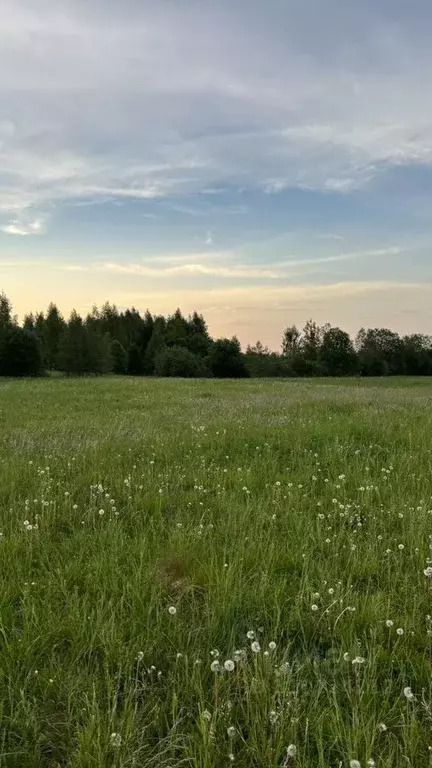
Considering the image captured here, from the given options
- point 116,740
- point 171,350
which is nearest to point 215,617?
point 116,740

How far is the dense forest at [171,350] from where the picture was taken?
7488cm

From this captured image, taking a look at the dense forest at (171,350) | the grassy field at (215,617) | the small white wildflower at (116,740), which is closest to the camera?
the small white wildflower at (116,740)

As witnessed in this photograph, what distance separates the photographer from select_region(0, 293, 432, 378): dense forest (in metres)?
74.9

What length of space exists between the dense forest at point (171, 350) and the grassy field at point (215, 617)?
66.2m

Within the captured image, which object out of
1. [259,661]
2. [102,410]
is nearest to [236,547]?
[259,661]

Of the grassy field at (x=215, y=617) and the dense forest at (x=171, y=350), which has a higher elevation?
the dense forest at (x=171, y=350)

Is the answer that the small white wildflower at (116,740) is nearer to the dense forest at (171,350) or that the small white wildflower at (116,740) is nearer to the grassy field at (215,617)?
the grassy field at (215,617)

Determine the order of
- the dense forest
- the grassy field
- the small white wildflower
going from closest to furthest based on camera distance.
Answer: the small white wildflower → the grassy field → the dense forest

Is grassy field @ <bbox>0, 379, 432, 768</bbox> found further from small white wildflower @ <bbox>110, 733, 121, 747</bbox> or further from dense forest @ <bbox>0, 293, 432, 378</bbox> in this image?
dense forest @ <bbox>0, 293, 432, 378</bbox>

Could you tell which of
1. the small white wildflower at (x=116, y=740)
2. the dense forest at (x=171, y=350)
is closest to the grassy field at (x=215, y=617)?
the small white wildflower at (x=116, y=740)

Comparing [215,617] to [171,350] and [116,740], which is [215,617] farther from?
[171,350]

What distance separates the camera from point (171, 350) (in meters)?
94.7

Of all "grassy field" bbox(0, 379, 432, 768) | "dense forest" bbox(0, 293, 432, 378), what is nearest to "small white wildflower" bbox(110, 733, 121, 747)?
"grassy field" bbox(0, 379, 432, 768)

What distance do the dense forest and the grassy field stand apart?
217 ft
